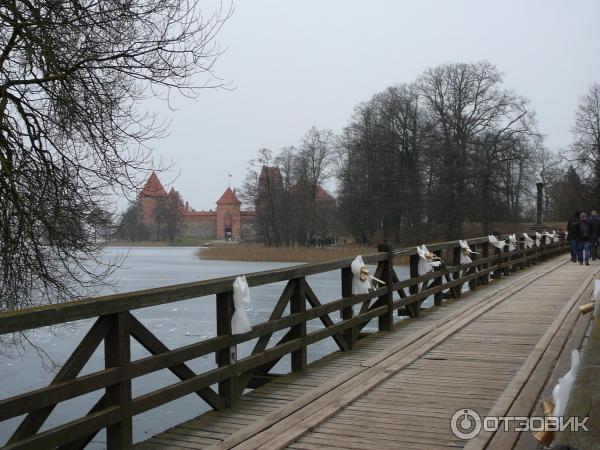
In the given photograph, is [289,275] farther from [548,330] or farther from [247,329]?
[548,330]

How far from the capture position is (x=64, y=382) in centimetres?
367

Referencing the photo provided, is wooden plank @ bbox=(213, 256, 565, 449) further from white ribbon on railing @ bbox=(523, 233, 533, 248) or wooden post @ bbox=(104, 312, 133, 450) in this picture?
white ribbon on railing @ bbox=(523, 233, 533, 248)

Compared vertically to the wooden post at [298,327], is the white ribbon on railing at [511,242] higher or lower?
higher

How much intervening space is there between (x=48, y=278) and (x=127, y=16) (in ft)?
9.88

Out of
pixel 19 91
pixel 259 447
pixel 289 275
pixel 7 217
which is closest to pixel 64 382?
pixel 259 447

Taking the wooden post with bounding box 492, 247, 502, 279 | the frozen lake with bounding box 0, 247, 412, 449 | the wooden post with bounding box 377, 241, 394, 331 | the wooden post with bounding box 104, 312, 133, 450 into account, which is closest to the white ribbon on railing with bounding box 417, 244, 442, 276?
the wooden post with bounding box 377, 241, 394, 331

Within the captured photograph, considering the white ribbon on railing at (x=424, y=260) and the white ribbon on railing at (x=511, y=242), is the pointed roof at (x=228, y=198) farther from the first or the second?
the white ribbon on railing at (x=424, y=260)

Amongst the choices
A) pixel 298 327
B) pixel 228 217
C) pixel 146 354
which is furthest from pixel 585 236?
pixel 228 217

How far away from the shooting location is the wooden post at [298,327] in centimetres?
624

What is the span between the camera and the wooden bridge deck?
437 cm

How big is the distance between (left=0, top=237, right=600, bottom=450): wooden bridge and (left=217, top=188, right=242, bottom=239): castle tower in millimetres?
103509

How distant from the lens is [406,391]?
5.56 meters

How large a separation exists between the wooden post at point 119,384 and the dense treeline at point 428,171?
45905 mm

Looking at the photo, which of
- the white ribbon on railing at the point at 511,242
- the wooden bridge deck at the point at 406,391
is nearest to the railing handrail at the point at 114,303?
the wooden bridge deck at the point at 406,391
